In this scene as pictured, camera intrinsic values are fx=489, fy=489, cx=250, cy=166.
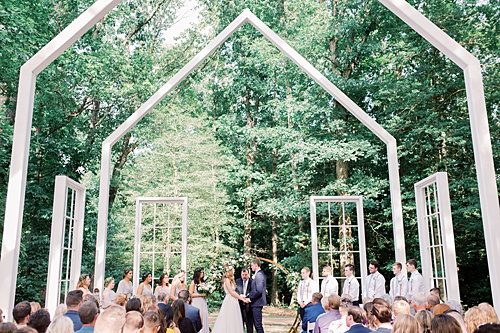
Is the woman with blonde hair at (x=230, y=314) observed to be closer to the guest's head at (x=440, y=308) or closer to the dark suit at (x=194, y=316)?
the dark suit at (x=194, y=316)

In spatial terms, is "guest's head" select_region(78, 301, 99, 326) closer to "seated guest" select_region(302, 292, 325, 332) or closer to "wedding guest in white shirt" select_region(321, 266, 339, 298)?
"seated guest" select_region(302, 292, 325, 332)

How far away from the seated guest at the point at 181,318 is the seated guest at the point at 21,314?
4.76ft

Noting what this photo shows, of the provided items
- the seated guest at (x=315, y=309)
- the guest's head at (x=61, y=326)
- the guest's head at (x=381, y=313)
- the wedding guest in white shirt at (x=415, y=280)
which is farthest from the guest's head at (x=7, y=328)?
the wedding guest in white shirt at (x=415, y=280)

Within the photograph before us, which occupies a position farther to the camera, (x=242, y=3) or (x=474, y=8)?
(x=242, y=3)

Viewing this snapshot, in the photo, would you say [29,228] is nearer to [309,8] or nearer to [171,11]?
[171,11]

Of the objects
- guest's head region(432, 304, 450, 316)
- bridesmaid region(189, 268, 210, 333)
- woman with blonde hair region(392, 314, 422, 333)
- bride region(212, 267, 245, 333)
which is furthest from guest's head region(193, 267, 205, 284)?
woman with blonde hair region(392, 314, 422, 333)

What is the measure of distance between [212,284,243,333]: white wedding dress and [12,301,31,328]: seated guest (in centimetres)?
562

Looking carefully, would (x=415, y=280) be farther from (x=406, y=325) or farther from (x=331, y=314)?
(x=406, y=325)

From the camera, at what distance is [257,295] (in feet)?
30.7

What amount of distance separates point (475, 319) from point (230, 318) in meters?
5.93

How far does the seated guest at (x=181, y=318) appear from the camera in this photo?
4895 mm

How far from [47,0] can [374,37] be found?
11032 millimetres

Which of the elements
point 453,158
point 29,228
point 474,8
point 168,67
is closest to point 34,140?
point 29,228

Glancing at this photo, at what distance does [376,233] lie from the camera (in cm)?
1745
